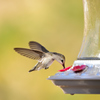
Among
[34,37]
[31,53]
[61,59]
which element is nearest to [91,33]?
[61,59]

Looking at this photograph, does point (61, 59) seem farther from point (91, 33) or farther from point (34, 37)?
point (34, 37)

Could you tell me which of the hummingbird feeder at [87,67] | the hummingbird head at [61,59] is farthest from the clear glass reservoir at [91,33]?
the hummingbird head at [61,59]

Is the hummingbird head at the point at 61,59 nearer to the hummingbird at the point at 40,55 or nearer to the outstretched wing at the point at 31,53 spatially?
the hummingbird at the point at 40,55

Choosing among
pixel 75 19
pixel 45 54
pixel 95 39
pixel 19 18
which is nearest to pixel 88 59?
pixel 95 39

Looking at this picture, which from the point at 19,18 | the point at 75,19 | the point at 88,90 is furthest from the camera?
the point at 19,18

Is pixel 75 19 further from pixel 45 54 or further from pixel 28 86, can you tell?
pixel 45 54

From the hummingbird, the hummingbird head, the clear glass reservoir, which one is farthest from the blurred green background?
the clear glass reservoir

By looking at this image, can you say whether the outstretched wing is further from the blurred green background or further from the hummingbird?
the blurred green background
